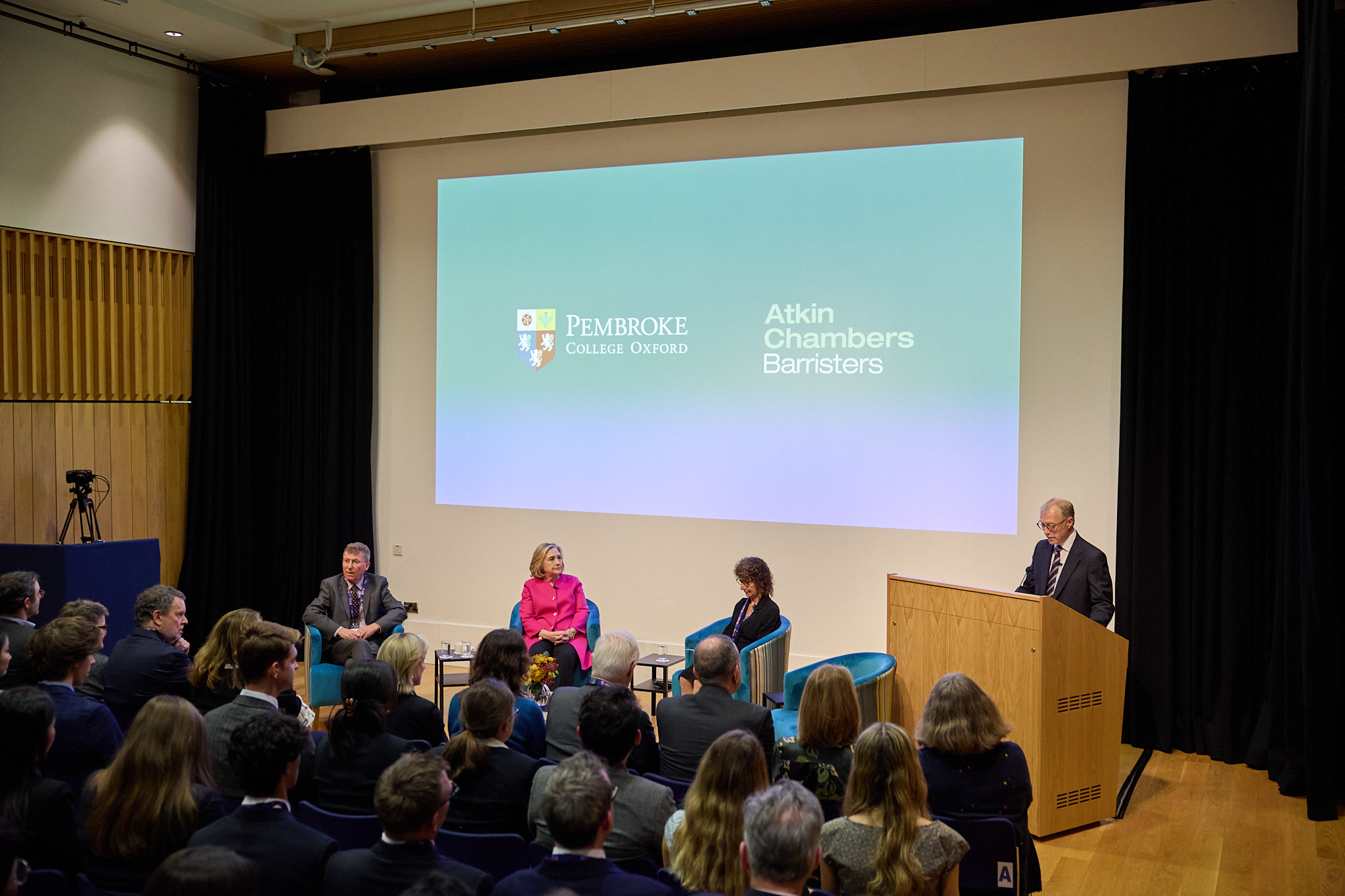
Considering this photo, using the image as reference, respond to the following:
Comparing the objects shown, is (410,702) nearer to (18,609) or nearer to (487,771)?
(487,771)

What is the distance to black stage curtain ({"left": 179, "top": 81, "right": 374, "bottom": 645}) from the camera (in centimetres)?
848

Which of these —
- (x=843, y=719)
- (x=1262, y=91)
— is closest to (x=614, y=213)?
(x=1262, y=91)

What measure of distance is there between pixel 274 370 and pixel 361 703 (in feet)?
20.6

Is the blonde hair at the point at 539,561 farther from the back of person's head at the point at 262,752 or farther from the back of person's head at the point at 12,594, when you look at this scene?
the back of person's head at the point at 262,752

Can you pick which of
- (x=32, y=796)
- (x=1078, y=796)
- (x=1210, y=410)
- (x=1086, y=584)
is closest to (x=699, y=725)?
A: (x=32, y=796)

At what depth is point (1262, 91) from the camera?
5781mm

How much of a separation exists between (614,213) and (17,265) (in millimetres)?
4281

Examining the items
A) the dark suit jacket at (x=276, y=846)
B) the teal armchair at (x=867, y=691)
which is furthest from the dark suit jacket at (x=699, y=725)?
the dark suit jacket at (x=276, y=846)

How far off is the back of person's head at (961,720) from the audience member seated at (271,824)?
181 cm

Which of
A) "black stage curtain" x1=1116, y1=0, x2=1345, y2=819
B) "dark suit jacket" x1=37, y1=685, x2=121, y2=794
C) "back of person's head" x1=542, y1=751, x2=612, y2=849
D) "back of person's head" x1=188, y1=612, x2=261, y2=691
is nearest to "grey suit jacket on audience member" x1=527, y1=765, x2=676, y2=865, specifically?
"back of person's head" x1=542, y1=751, x2=612, y2=849

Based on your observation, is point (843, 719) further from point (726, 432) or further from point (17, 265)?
point (17, 265)

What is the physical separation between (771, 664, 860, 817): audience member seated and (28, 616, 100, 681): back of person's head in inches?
99.0

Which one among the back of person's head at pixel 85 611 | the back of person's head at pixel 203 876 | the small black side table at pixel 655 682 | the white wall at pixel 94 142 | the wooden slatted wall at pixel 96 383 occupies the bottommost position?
the small black side table at pixel 655 682

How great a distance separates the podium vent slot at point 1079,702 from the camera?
15.3ft
